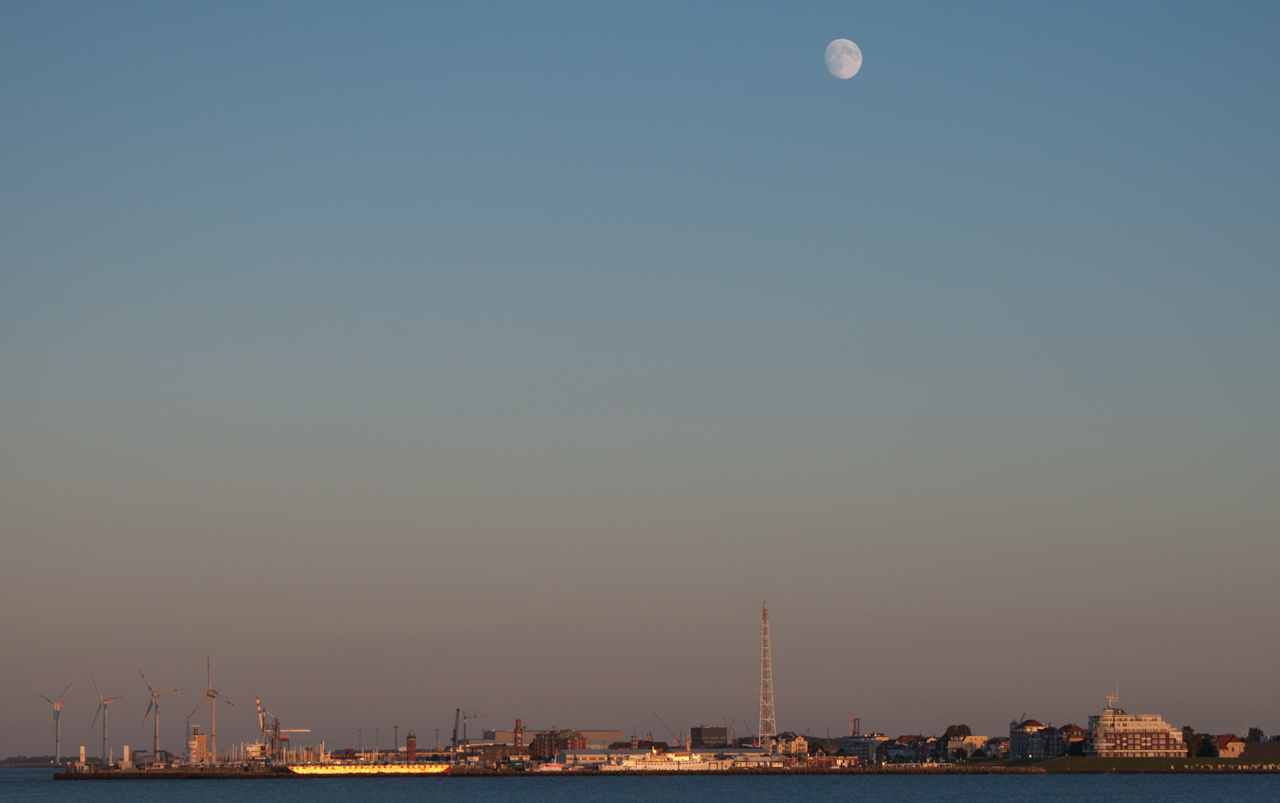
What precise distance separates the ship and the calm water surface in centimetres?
821

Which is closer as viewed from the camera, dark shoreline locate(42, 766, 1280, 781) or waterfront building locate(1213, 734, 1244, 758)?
dark shoreline locate(42, 766, 1280, 781)

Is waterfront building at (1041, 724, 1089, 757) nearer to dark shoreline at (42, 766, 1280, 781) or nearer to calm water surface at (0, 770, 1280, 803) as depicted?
dark shoreline at (42, 766, 1280, 781)

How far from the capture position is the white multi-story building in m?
180

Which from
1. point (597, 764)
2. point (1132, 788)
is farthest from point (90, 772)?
point (1132, 788)

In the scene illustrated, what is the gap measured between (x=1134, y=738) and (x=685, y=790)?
68.8 meters

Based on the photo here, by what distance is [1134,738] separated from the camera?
18038cm

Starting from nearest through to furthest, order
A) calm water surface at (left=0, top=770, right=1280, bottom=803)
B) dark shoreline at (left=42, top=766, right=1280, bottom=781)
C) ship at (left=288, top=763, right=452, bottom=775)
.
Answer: calm water surface at (left=0, top=770, right=1280, bottom=803)
dark shoreline at (left=42, top=766, right=1280, bottom=781)
ship at (left=288, top=763, right=452, bottom=775)

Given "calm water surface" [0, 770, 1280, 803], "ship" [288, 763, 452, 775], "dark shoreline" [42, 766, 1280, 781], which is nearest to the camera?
"calm water surface" [0, 770, 1280, 803]

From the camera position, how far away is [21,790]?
15825 centimetres

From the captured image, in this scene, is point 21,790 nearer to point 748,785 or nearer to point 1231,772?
point 748,785

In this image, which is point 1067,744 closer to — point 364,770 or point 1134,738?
point 1134,738

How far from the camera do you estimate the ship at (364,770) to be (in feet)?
618

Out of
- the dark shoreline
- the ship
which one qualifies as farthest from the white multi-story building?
the ship

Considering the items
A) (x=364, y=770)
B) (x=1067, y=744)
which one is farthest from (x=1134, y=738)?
(x=364, y=770)
